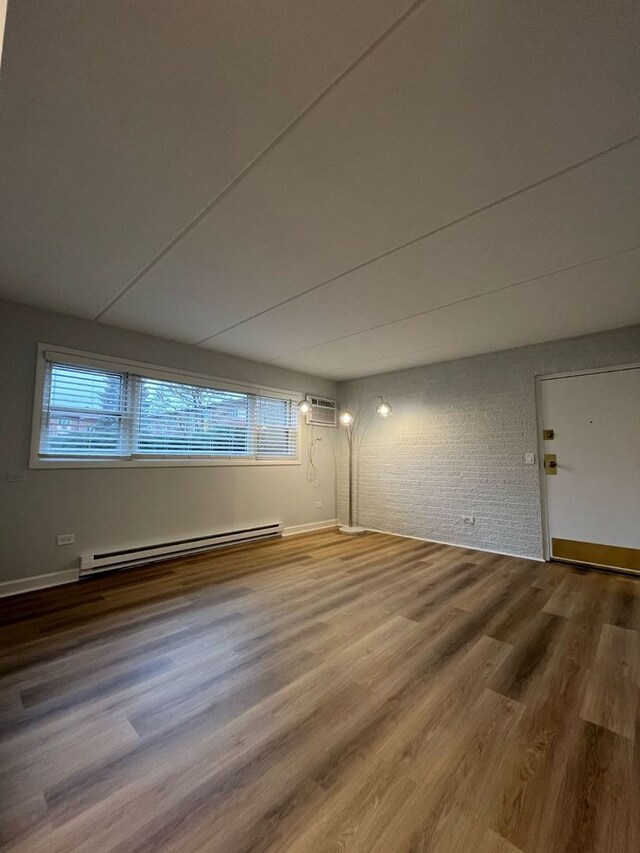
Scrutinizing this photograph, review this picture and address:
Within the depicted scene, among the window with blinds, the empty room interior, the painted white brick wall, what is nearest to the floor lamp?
the painted white brick wall

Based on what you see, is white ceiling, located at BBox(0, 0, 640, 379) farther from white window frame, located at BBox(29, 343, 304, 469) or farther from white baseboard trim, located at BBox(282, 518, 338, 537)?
white baseboard trim, located at BBox(282, 518, 338, 537)

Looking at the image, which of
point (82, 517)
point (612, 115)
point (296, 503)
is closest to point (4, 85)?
point (612, 115)

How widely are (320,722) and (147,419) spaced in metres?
3.44

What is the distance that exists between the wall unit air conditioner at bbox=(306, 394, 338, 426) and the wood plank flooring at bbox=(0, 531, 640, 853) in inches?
126

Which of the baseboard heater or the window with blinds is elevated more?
the window with blinds

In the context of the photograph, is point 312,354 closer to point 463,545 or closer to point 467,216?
point 467,216

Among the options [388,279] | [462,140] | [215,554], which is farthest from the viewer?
[215,554]

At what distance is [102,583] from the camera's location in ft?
10.6

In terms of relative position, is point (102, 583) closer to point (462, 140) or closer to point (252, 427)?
point (252, 427)

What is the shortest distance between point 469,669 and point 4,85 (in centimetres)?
343

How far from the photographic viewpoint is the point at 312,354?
4594 mm

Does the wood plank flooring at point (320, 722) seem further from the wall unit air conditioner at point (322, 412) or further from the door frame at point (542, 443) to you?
the wall unit air conditioner at point (322, 412)

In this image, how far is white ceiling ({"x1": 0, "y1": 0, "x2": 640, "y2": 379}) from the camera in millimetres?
1116

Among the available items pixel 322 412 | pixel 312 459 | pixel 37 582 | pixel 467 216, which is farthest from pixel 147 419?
pixel 467 216
